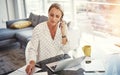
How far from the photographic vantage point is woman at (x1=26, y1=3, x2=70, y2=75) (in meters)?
1.70

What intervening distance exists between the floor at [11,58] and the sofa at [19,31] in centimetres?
15

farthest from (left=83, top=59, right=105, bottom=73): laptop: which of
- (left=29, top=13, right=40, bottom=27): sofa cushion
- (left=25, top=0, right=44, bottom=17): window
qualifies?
(left=25, top=0, right=44, bottom=17): window

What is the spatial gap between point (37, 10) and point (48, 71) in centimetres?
409

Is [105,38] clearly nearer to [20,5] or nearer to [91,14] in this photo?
[91,14]

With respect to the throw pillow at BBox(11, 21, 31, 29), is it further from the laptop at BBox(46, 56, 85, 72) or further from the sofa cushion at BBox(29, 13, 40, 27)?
the laptop at BBox(46, 56, 85, 72)

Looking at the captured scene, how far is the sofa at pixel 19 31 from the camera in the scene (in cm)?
378

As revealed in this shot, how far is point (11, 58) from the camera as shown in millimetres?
3533

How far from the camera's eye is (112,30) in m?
3.29

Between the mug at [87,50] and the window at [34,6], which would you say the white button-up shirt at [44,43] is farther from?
the window at [34,6]

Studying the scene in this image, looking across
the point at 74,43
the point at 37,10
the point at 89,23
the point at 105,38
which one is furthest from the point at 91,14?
the point at 37,10

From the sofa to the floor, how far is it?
0.49 feet

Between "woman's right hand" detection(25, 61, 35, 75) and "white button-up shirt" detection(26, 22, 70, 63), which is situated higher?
"white button-up shirt" detection(26, 22, 70, 63)

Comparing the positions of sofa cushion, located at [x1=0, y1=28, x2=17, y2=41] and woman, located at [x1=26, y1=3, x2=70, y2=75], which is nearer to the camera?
woman, located at [x1=26, y1=3, x2=70, y2=75]

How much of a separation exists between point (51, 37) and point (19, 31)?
2.49 metres
